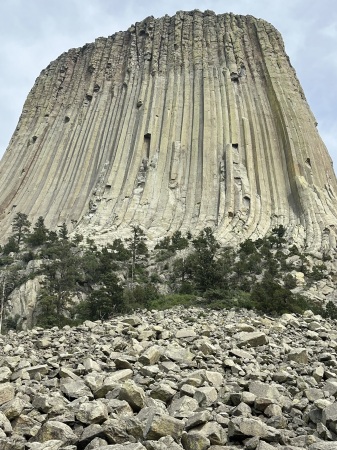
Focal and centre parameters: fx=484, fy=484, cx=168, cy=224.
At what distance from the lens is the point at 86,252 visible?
3331cm

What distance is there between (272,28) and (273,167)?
70.2 feet

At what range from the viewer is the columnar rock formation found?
133 ft

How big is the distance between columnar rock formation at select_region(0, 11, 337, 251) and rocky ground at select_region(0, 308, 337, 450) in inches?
1096

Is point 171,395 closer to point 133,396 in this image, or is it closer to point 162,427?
point 133,396

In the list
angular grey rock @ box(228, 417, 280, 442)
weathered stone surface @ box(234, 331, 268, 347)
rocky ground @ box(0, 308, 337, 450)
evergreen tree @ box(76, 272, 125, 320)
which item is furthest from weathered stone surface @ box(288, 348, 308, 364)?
evergreen tree @ box(76, 272, 125, 320)

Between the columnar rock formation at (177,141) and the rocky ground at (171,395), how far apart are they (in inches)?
1096

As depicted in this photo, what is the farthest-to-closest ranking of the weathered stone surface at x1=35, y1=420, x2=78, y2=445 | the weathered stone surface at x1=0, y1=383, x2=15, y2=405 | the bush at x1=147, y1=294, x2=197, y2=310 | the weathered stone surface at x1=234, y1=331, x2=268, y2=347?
the bush at x1=147, y1=294, x2=197, y2=310
the weathered stone surface at x1=234, y1=331, x2=268, y2=347
the weathered stone surface at x1=0, y1=383, x2=15, y2=405
the weathered stone surface at x1=35, y1=420, x2=78, y2=445

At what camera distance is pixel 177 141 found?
46.3m

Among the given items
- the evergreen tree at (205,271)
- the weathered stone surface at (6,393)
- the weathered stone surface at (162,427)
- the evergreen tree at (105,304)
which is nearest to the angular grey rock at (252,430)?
the weathered stone surface at (162,427)

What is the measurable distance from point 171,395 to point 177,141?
138ft

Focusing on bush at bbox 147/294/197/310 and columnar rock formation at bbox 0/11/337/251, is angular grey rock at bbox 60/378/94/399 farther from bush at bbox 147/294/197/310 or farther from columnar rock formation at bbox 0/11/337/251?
columnar rock formation at bbox 0/11/337/251

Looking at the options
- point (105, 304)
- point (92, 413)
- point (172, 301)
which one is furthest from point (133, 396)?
point (172, 301)

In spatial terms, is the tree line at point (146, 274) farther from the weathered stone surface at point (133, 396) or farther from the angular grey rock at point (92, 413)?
the angular grey rock at point (92, 413)

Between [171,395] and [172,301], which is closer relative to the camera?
[171,395]
